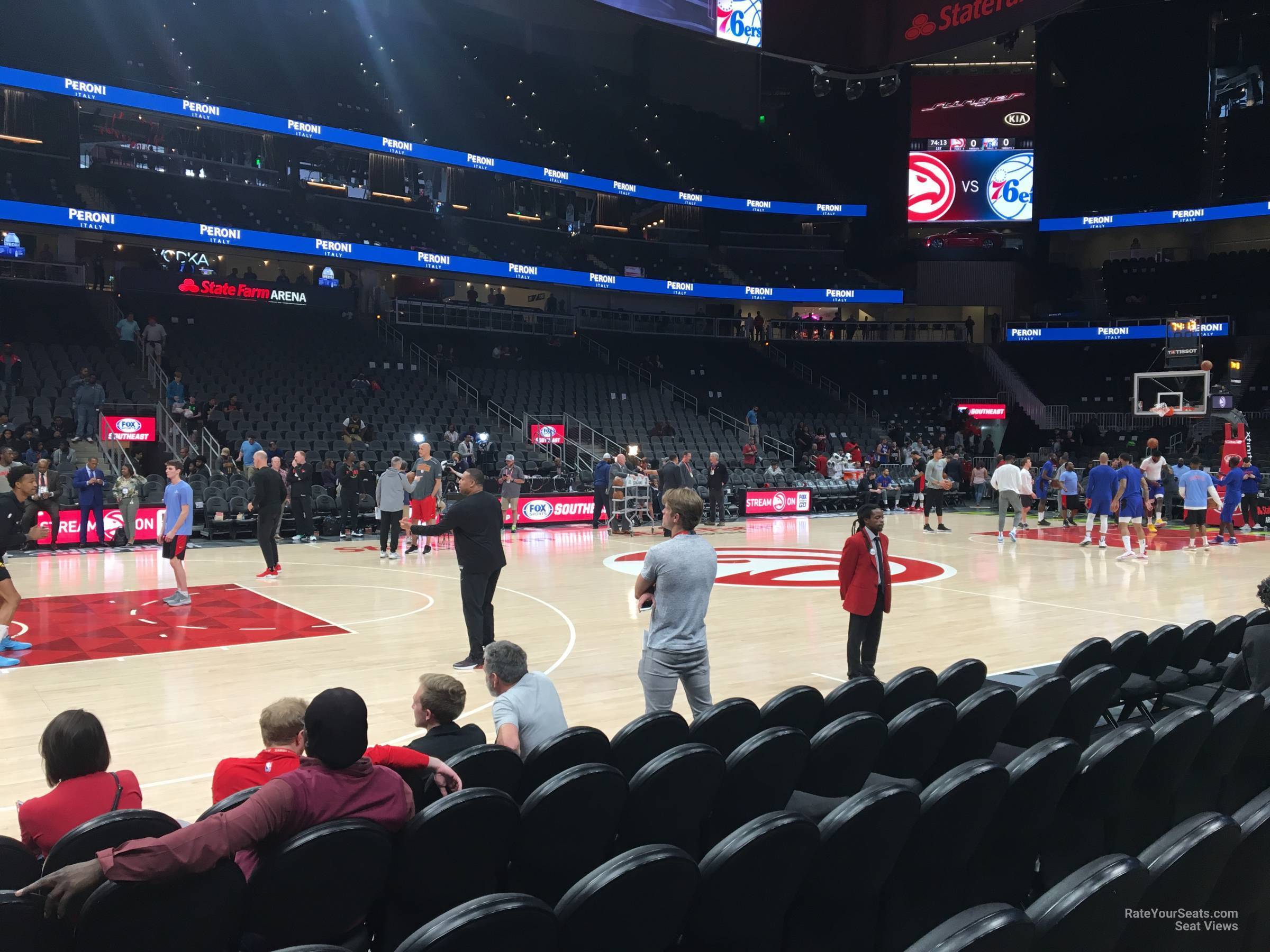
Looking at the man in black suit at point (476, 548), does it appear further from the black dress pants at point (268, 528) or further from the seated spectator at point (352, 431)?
the seated spectator at point (352, 431)

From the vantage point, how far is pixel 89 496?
50.1 ft

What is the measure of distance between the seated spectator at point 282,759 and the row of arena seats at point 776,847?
119 mm

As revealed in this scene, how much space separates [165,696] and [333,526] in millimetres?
11293

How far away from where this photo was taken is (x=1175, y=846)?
94.3 inches

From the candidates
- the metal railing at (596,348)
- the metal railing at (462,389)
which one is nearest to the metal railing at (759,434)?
the metal railing at (596,348)

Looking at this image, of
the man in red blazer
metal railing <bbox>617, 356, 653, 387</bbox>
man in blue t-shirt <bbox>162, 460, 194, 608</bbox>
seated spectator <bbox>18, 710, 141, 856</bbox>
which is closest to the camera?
seated spectator <bbox>18, 710, 141, 856</bbox>

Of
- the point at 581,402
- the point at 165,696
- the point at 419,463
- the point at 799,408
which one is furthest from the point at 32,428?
the point at 799,408

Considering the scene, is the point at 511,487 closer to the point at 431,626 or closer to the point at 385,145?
the point at 431,626

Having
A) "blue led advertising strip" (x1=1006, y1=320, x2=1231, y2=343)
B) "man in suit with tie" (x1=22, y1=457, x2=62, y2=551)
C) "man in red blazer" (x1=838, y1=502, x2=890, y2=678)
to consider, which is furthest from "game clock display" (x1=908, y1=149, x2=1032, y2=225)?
"man in red blazer" (x1=838, y1=502, x2=890, y2=678)

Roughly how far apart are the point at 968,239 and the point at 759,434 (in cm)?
A: 1596

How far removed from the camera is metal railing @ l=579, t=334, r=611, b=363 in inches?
1302

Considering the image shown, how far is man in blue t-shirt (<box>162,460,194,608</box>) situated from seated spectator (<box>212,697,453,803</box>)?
7383 mm

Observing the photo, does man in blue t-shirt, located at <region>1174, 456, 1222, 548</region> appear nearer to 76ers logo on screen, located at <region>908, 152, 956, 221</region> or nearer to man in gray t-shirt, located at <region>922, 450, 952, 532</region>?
man in gray t-shirt, located at <region>922, 450, 952, 532</region>

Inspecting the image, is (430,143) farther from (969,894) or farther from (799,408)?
(969,894)
